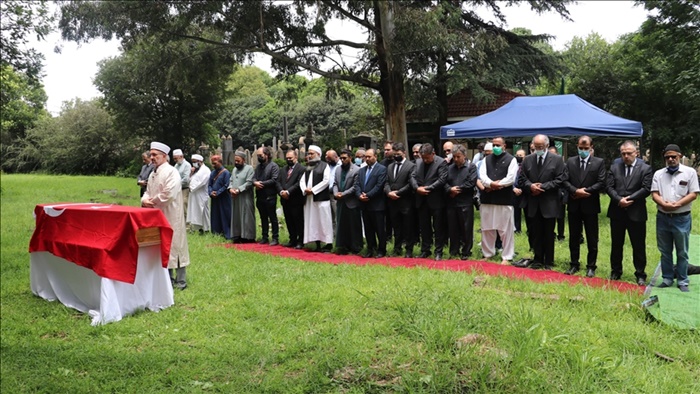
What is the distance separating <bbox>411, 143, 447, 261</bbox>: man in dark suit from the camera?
871 cm

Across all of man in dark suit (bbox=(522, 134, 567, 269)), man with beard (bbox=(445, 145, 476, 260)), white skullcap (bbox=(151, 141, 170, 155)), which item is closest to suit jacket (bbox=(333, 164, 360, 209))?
man with beard (bbox=(445, 145, 476, 260))

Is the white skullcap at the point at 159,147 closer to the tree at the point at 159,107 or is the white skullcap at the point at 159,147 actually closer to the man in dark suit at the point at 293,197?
the man in dark suit at the point at 293,197

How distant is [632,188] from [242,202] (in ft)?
23.8

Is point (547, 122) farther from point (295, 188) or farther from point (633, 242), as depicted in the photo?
point (295, 188)

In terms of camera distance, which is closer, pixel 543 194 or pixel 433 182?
pixel 543 194

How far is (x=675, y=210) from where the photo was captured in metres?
6.17

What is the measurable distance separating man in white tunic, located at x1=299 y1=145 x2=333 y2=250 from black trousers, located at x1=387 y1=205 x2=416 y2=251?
133 cm

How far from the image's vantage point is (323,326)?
532 centimetres

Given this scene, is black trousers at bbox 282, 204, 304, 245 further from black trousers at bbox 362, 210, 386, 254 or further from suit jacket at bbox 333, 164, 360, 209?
black trousers at bbox 362, 210, 386, 254

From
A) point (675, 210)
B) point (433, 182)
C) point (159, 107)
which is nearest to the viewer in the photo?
point (675, 210)

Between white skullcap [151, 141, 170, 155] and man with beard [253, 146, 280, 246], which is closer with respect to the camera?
white skullcap [151, 141, 170, 155]

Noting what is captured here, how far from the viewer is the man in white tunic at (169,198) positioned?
22.8 feet

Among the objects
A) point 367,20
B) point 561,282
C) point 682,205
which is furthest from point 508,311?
point 367,20

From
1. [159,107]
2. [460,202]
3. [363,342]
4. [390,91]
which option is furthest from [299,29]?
[159,107]
